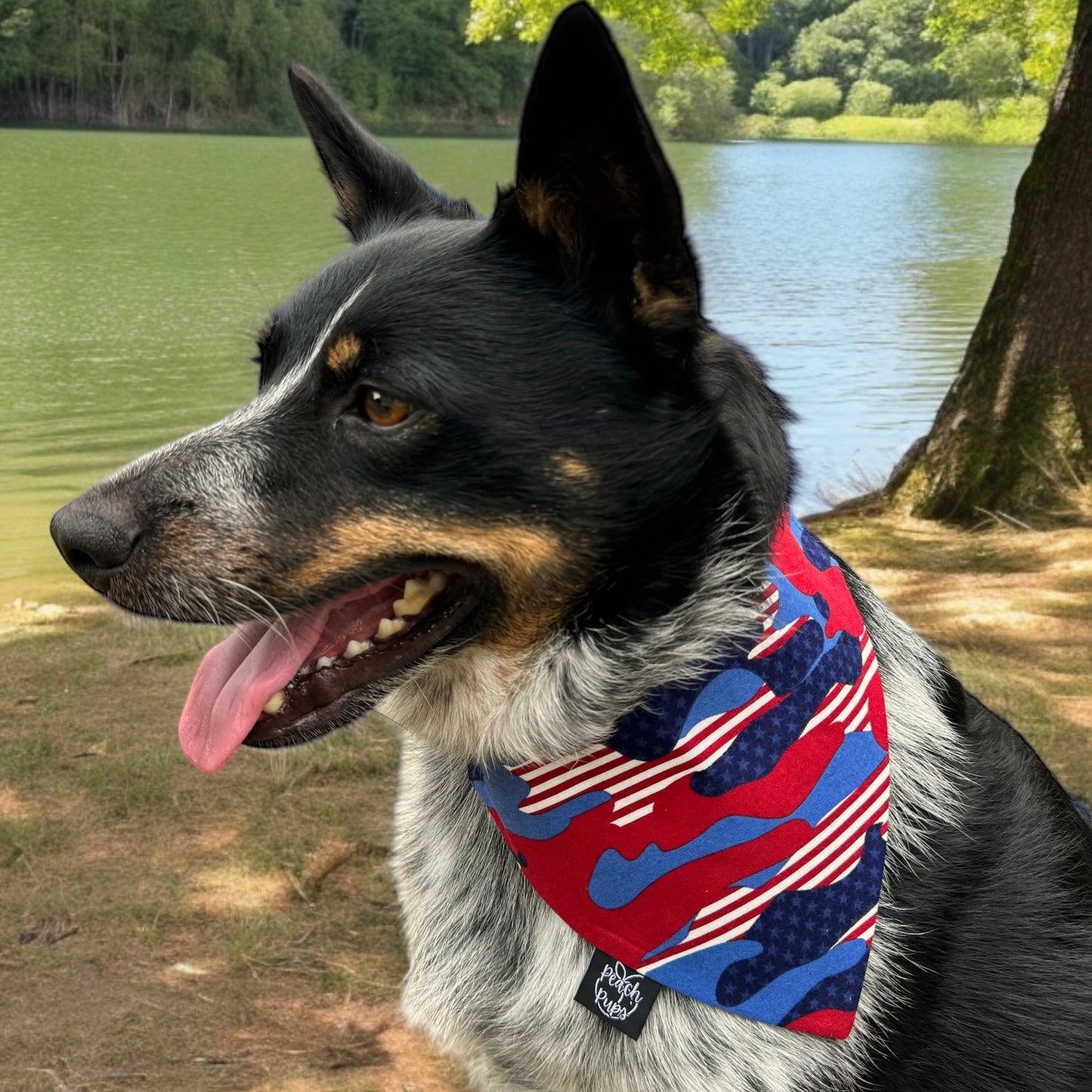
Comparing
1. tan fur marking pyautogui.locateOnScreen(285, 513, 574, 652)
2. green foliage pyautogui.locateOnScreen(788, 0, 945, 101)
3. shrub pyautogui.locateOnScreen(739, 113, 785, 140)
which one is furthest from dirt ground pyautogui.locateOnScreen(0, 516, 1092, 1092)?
shrub pyautogui.locateOnScreen(739, 113, 785, 140)

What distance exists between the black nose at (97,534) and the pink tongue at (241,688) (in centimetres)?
30

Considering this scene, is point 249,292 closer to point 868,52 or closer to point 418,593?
point 418,593

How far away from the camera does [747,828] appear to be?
2.53 meters

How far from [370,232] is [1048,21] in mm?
17030

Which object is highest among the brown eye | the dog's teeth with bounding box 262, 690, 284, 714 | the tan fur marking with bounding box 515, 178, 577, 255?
the tan fur marking with bounding box 515, 178, 577, 255

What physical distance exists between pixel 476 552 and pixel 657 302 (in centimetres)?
57

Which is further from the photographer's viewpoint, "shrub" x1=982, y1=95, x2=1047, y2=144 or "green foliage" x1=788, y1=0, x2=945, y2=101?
"green foliage" x1=788, y1=0, x2=945, y2=101

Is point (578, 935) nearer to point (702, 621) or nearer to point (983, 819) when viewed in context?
point (702, 621)

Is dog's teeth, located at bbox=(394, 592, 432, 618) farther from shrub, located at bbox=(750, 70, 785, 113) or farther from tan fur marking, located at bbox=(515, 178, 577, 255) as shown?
shrub, located at bbox=(750, 70, 785, 113)

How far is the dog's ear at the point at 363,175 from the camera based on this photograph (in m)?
2.85

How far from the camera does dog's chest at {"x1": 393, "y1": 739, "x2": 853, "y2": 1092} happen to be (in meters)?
2.47

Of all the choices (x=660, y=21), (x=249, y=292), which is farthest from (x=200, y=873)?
(x=249, y=292)

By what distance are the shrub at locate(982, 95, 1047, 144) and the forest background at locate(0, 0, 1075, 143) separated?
0.10m

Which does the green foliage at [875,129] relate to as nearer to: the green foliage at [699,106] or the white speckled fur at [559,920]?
the green foliage at [699,106]
